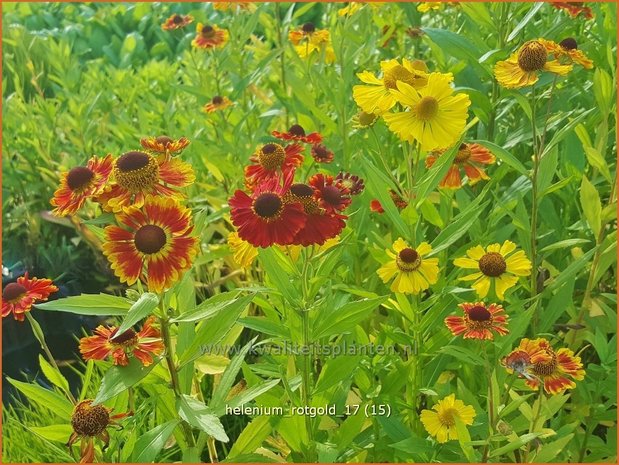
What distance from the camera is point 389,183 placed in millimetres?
1099

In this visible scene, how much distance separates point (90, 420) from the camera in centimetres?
95

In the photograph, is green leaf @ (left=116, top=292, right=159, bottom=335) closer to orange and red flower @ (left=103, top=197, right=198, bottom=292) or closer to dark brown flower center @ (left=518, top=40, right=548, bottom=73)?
orange and red flower @ (left=103, top=197, right=198, bottom=292)

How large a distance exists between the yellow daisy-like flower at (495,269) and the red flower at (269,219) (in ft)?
1.12

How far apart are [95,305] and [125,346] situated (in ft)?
0.23

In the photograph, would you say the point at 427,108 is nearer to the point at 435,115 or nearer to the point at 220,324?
the point at 435,115

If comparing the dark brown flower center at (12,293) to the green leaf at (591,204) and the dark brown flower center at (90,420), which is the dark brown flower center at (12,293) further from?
the green leaf at (591,204)

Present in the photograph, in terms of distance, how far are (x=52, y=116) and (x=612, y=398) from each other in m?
2.00

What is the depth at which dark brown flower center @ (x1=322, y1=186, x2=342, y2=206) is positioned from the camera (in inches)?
38.5

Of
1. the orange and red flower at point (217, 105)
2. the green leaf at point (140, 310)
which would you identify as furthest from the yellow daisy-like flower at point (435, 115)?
the orange and red flower at point (217, 105)

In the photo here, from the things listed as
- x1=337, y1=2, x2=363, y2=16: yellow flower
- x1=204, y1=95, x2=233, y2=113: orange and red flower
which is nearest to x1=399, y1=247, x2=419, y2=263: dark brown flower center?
x1=204, y1=95, x2=233, y2=113: orange and red flower

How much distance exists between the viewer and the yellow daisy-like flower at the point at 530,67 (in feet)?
3.68

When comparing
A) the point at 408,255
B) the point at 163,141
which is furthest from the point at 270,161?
the point at 408,255

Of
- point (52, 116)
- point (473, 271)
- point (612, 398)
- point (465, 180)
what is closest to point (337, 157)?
point (465, 180)

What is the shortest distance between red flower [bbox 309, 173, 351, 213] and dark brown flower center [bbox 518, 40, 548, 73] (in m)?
0.37
